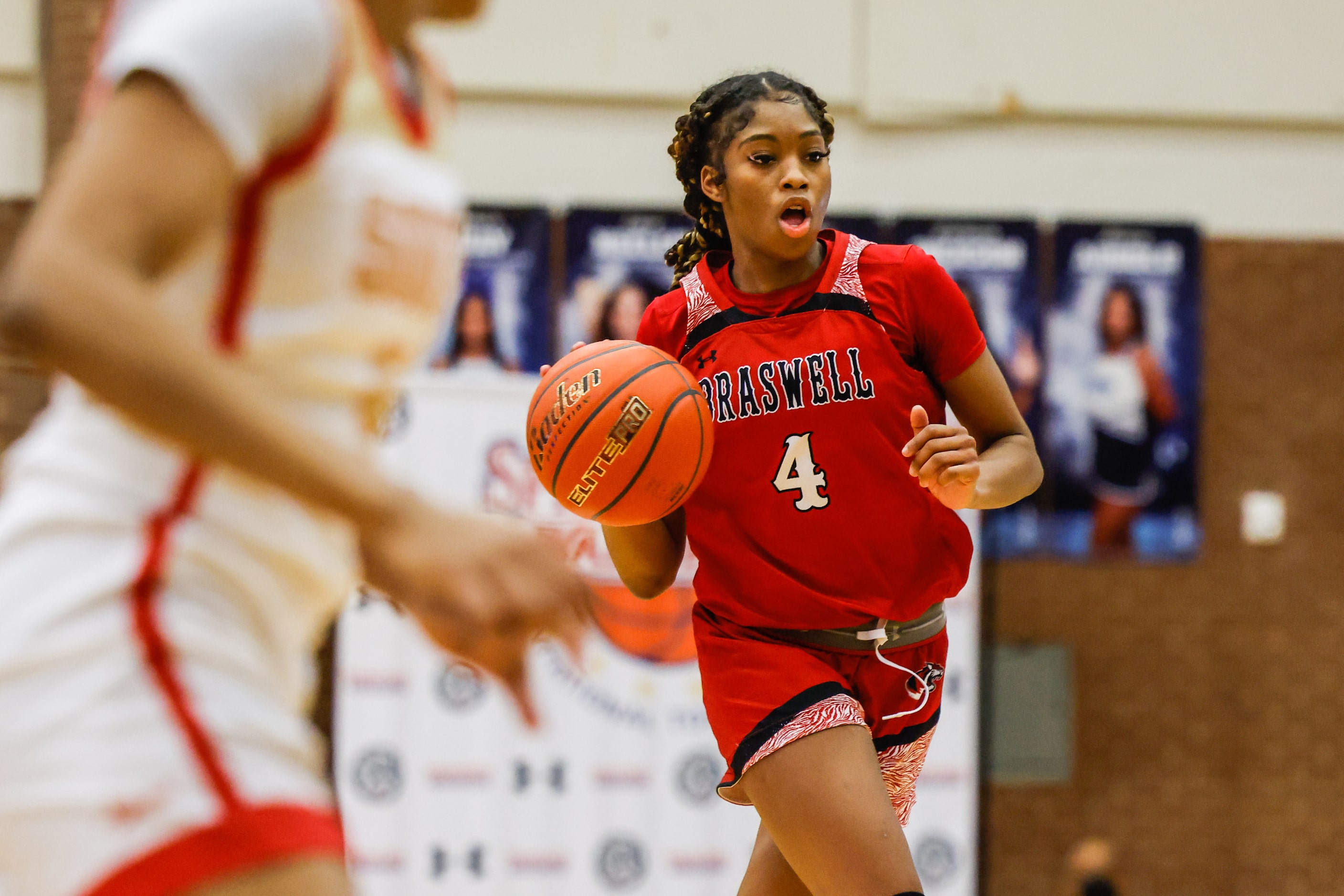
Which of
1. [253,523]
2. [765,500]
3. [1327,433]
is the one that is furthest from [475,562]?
[1327,433]

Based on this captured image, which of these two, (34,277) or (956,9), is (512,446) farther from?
(34,277)

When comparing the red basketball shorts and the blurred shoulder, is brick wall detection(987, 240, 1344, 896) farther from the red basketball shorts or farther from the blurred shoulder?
the blurred shoulder

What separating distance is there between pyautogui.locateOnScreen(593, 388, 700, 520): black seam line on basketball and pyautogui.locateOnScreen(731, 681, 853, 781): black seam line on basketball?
50 centimetres

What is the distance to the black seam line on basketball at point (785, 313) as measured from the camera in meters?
3.22

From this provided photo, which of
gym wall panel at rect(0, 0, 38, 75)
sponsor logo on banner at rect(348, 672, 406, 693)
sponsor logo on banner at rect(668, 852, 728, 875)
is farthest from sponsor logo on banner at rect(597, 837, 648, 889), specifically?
gym wall panel at rect(0, 0, 38, 75)

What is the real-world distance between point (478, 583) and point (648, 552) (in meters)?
2.07

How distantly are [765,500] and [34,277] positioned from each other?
210 centimetres

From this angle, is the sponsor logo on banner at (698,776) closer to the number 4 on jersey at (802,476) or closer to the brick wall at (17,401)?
the number 4 on jersey at (802,476)

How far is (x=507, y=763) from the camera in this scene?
20.2ft

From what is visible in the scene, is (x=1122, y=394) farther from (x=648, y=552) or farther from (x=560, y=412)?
(x=560, y=412)

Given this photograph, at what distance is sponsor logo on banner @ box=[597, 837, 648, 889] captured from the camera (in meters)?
6.13

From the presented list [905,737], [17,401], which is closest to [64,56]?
[17,401]

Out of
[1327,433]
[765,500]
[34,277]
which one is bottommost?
[1327,433]

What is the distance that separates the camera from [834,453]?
10.4 feet
